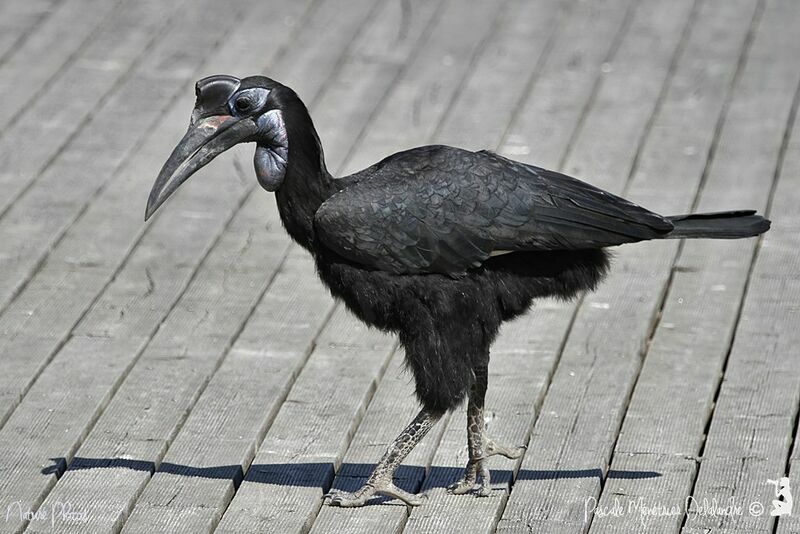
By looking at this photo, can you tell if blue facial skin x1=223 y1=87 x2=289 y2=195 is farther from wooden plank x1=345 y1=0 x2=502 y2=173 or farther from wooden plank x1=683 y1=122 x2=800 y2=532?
wooden plank x1=345 y1=0 x2=502 y2=173

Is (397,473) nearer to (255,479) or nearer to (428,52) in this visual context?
(255,479)

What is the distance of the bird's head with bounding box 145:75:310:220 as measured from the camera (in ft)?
13.2

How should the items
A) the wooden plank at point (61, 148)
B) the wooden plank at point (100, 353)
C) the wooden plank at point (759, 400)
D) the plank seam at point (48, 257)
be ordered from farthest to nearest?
the wooden plank at point (61, 148) → the plank seam at point (48, 257) → the wooden plank at point (100, 353) → the wooden plank at point (759, 400)

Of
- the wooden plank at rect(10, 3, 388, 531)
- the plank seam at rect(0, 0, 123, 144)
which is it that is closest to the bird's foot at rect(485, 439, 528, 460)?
the wooden plank at rect(10, 3, 388, 531)

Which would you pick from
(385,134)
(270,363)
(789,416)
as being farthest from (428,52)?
(789,416)

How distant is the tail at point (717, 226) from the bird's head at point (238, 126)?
48.4 inches

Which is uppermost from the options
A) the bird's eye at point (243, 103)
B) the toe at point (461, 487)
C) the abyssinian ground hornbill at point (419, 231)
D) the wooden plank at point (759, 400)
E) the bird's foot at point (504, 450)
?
the bird's eye at point (243, 103)

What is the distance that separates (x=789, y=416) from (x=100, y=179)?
11.0ft

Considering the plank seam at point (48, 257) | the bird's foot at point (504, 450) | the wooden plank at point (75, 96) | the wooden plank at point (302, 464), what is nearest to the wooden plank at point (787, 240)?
the bird's foot at point (504, 450)

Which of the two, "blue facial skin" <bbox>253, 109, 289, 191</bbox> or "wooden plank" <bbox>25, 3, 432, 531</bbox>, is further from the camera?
"wooden plank" <bbox>25, 3, 432, 531</bbox>

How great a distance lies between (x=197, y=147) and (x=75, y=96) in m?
3.22

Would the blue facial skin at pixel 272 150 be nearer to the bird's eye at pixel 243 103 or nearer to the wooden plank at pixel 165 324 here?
the bird's eye at pixel 243 103

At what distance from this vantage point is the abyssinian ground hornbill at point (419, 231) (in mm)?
4039

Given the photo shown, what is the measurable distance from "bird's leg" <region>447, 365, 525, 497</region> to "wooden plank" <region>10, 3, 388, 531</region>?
39.1 inches
